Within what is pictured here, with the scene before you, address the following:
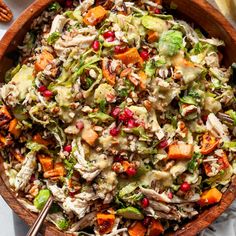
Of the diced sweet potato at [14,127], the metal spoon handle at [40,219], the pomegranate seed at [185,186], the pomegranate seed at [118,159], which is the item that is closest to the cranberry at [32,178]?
the metal spoon handle at [40,219]

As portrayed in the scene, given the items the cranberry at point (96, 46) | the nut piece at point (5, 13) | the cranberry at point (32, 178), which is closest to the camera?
the cranberry at point (96, 46)

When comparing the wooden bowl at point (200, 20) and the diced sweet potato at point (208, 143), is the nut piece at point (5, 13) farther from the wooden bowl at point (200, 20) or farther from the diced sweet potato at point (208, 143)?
the diced sweet potato at point (208, 143)

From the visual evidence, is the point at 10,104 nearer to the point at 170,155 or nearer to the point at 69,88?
the point at 69,88

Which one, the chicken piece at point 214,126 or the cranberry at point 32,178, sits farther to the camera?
the cranberry at point 32,178

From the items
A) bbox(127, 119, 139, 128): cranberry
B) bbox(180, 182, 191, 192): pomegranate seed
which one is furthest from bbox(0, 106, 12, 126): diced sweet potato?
bbox(180, 182, 191, 192): pomegranate seed

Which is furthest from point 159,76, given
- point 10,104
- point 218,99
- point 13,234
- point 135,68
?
point 13,234

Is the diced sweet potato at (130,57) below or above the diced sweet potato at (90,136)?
above

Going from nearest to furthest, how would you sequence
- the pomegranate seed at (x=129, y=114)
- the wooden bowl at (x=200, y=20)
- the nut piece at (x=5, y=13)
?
the pomegranate seed at (x=129, y=114)
the wooden bowl at (x=200, y=20)
the nut piece at (x=5, y=13)

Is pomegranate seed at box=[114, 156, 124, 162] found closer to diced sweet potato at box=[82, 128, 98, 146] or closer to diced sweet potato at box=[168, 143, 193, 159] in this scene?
diced sweet potato at box=[82, 128, 98, 146]
